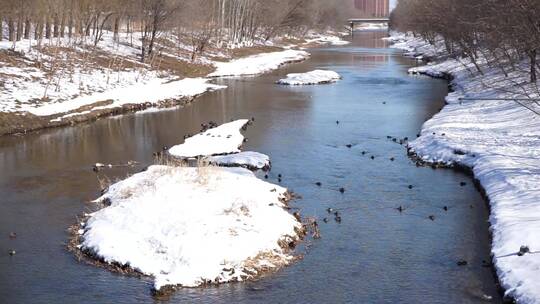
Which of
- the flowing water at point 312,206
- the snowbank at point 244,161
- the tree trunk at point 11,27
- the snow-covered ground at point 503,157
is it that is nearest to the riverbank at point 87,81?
the tree trunk at point 11,27

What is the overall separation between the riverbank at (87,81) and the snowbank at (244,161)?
1009 cm

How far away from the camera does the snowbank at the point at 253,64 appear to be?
51.8 m

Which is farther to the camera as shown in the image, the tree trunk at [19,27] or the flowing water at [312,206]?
the tree trunk at [19,27]

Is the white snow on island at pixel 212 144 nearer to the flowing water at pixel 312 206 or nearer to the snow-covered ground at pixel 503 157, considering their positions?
the flowing water at pixel 312 206

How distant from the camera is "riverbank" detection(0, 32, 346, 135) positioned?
28.4 m

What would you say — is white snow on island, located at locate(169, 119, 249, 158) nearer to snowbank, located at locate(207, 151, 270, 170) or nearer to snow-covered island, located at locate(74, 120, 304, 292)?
snowbank, located at locate(207, 151, 270, 170)

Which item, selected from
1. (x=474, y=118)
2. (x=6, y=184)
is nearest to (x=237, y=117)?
(x=474, y=118)

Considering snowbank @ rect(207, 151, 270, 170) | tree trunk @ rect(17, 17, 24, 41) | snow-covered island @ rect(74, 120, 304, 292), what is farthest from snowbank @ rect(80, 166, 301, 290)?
tree trunk @ rect(17, 17, 24, 41)

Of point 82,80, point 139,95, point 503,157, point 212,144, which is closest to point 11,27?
point 82,80

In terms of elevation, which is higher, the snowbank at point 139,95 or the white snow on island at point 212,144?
the snowbank at point 139,95

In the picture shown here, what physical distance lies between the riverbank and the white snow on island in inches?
292

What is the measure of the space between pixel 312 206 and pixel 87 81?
22.2 meters

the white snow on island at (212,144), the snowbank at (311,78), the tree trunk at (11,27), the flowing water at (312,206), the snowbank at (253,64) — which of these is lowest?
the flowing water at (312,206)

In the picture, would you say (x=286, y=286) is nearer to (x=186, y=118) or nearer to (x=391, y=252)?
(x=391, y=252)
